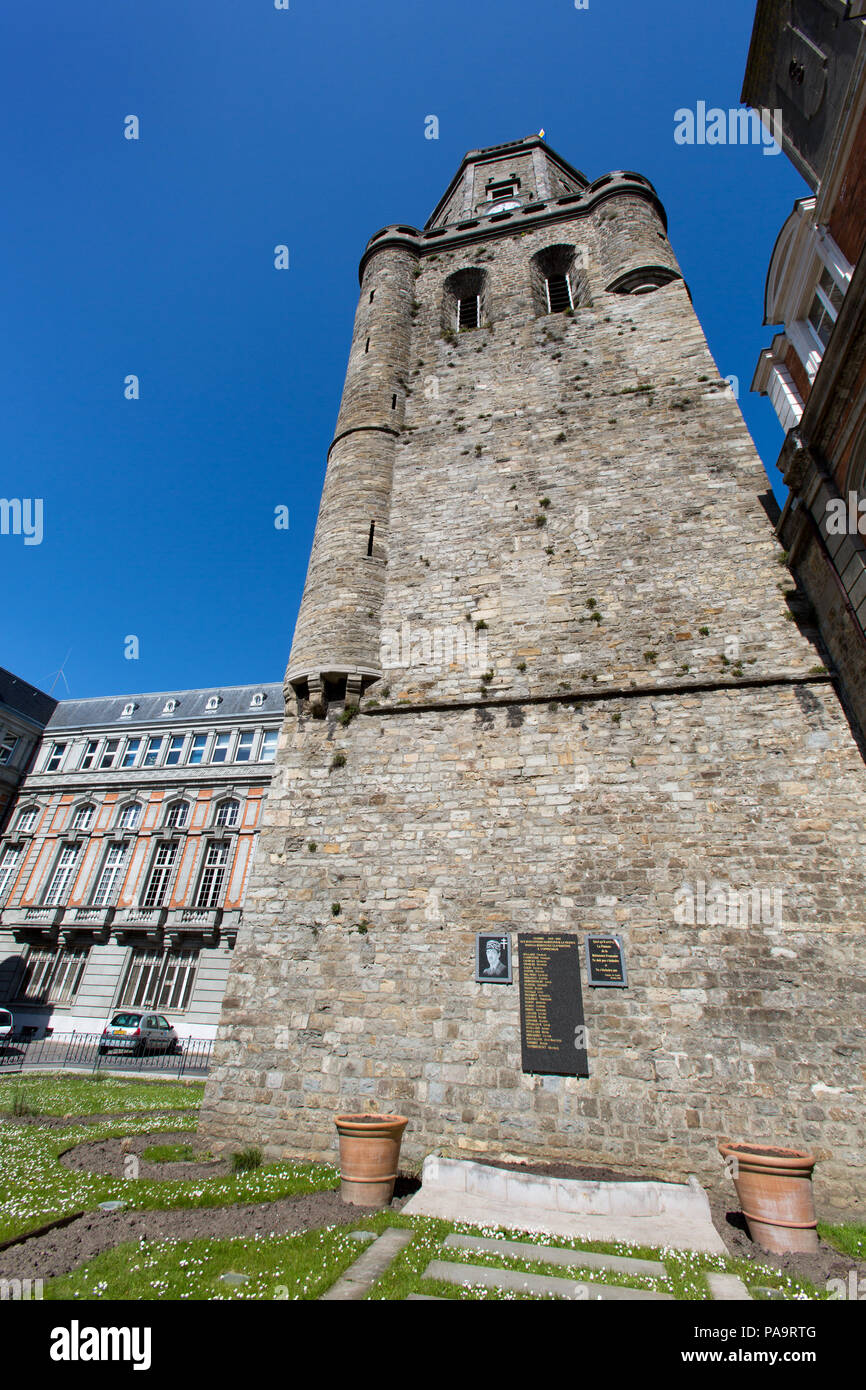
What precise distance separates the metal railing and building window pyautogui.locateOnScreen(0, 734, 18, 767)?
48.1 feet

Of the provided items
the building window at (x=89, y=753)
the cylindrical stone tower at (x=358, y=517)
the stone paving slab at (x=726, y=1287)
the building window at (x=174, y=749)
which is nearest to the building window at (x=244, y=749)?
the building window at (x=174, y=749)

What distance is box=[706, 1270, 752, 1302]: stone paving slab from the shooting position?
4212 millimetres

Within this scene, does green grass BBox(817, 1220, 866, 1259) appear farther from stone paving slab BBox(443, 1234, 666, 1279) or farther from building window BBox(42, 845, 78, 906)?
building window BBox(42, 845, 78, 906)

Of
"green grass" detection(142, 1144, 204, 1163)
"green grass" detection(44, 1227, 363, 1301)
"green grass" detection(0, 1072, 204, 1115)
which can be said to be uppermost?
"green grass" detection(0, 1072, 204, 1115)

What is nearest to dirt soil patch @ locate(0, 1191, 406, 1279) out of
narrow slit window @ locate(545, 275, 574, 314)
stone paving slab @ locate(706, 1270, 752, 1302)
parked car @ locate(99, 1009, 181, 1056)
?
stone paving slab @ locate(706, 1270, 752, 1302)

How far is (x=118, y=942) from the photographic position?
85.8 ft

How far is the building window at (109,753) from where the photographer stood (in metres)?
33.3

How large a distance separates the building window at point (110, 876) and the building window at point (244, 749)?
21.8 ft

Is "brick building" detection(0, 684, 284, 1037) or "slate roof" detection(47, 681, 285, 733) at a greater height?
"slate roof" detection(47, 681, 285, 733)

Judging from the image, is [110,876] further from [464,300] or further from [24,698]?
[464,300]

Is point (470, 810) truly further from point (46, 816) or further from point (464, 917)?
point (46, 816)

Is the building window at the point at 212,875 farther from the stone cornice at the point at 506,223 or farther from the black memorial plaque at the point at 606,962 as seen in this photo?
the stone cornice at the point at 506,223

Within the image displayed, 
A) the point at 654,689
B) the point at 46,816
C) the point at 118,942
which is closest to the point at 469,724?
the point at 654,689

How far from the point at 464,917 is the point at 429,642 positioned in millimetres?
5161
